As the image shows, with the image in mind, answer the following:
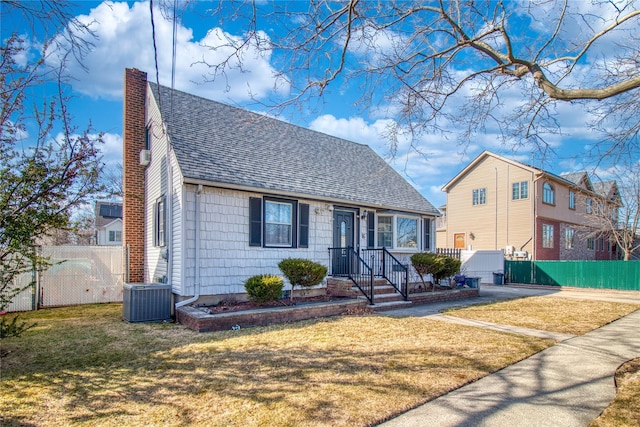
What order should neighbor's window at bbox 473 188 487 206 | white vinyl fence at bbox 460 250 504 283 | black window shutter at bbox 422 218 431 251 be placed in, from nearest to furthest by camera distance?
black window shutter at bbox 422 218 431 251, white vinyl fence at bbox 460 250 504 283, neighbor's window at bbox 473 188 487 206

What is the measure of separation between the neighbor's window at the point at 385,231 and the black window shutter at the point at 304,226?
340 centimetres

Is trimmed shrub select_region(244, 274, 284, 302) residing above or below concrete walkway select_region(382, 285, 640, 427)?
above

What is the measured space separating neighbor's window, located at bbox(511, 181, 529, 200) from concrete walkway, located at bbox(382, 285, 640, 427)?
A: 18.3 m

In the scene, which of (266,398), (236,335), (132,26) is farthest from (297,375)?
(132,26)

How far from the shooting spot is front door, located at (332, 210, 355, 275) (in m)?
11.9

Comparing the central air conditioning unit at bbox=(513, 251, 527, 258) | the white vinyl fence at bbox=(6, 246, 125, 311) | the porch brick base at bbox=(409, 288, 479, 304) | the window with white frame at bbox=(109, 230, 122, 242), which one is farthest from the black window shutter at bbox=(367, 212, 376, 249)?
the window with white frame at bbox=(109, 230, 122, 242)

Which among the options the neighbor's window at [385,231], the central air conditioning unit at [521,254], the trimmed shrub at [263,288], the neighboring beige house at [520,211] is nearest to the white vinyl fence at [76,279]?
the trimmed shrub at [263,288]

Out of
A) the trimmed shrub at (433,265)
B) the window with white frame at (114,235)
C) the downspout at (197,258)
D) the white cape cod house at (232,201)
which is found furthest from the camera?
the window with white frame at (114,235)

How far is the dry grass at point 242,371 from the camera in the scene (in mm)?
3771

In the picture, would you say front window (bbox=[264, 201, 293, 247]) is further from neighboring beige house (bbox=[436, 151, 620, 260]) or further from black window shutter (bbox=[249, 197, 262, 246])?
neighboring beige house (bbox=[436, 151, 620, 260])

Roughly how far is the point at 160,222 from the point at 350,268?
5611 millimetres

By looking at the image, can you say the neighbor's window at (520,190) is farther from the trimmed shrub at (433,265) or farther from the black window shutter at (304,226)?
the black window shutter at (304,226)

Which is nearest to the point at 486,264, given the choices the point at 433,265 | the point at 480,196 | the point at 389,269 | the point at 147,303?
the point at 480,196

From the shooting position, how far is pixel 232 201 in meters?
9.71
